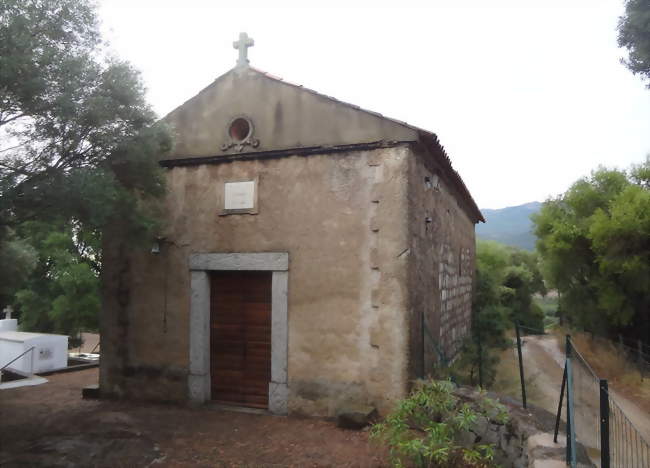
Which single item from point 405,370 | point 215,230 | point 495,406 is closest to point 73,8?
point 215,230

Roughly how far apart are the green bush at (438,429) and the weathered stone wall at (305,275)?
0.92m

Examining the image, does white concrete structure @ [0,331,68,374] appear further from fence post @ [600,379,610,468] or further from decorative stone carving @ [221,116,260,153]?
fence post @ [600,379,610,468]

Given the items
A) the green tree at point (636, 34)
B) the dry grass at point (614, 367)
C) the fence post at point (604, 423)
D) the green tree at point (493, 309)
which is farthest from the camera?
the dry grass at point (614, 367)

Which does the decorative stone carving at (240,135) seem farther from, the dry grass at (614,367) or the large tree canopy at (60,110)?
the dry grass at (614,367)

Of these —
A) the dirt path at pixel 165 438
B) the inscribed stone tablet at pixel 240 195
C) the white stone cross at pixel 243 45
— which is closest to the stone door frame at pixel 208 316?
the dirt path at pixel 165 438

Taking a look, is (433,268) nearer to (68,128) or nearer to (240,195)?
(240,195)

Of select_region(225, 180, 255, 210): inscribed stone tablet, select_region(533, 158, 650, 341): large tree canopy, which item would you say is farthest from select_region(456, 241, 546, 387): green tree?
select_region(225, 180, 255, 210): inscribed stone tablet

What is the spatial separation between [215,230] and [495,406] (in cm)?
450

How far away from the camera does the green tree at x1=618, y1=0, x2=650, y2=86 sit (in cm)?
842

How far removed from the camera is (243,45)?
7.55 meters

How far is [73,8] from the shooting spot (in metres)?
5.40

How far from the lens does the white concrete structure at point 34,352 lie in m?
12.1

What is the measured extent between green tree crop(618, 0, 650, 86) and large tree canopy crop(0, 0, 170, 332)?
27.0ft

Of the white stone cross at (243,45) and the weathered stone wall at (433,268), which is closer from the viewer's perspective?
the weathered stone wall at (433,268)
